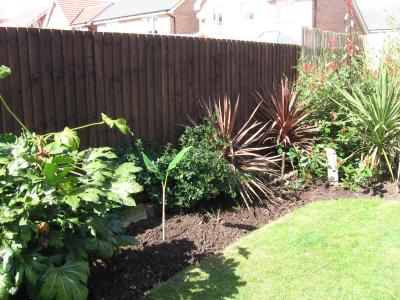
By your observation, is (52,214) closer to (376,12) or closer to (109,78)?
(109,78)

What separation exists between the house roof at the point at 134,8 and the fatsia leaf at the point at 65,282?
29.2 metres

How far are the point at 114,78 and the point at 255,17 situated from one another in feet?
77.7

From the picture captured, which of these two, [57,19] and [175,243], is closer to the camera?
[175,243]

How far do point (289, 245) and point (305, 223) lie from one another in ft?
2.43

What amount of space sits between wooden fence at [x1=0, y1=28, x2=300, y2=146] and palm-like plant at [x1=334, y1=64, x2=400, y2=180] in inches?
71.4

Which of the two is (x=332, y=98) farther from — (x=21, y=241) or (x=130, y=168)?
(x=21, y=241)

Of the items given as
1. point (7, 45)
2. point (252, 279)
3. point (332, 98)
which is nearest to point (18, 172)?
point (7, 45)

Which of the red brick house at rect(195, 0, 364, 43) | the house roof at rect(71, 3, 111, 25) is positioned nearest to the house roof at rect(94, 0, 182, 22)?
the house roof at rect(71, 3, 111, 25)

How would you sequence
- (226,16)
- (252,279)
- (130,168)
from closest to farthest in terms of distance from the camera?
(130,168), (252,279), (226,16)

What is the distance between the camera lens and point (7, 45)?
4.23 meters

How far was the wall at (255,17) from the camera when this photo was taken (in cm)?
2462

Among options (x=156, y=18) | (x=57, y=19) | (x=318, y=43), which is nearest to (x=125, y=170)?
(x=318, y=43)

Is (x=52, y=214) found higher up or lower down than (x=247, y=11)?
lower down

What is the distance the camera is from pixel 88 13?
4069cm
